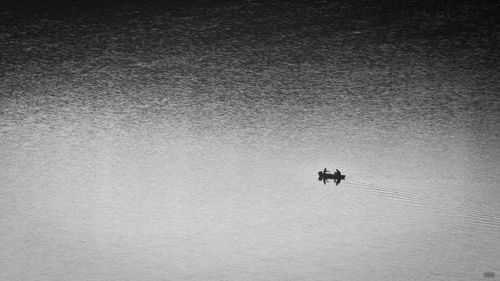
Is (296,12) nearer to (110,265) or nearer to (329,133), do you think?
(329,133)

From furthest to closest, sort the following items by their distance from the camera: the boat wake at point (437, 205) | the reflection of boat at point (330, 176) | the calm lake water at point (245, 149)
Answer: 1. the boat wake at point (437, 205)
2. the reflection of boat at point (330, 176)
3. the calm lake water at point (245, 149)

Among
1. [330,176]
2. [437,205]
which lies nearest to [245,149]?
[330,176]

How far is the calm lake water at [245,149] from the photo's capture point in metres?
2.39

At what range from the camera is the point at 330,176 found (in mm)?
3201

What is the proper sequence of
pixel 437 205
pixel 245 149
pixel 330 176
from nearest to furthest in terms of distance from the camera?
pixel 245 149
pixel 330 176
pixel 437 205

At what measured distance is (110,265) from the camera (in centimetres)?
425

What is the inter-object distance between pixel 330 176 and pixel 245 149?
0.49m

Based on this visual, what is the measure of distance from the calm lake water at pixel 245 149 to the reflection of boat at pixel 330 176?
4 centimetres

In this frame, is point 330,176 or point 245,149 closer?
point 245,149

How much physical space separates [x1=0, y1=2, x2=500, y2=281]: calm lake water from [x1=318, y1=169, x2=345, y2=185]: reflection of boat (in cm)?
4

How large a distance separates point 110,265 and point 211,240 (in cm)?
90

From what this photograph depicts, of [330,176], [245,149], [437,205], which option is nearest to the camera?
[245,149]

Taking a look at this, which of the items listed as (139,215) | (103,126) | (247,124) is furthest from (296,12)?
(139,215)

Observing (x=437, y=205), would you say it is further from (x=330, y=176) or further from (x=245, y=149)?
(x=245, y=149)
